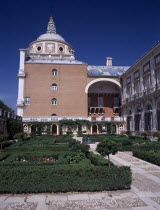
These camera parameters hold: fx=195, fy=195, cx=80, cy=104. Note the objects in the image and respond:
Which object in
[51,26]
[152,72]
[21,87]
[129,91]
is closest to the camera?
[152,72]

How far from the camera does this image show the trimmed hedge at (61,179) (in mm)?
5961

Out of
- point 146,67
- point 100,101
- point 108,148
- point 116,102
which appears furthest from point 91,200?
point 116,102

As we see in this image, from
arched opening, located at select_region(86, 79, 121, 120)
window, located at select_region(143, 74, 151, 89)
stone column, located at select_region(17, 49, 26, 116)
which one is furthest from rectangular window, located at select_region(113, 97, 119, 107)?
stone column, located at select_region(17, 49, 26, 116)

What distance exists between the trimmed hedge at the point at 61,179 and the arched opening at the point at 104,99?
3205cm

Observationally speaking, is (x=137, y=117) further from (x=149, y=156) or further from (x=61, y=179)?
(x=61, y=179)

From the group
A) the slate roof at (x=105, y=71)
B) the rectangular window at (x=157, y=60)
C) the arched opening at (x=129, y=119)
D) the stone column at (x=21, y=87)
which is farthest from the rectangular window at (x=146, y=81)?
the stone column at (x=21, y=87)

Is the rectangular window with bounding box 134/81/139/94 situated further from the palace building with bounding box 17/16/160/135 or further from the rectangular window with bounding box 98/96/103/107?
the rectangular window with bounding box 98/96/103/107

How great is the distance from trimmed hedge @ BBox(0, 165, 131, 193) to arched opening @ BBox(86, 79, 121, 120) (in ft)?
105

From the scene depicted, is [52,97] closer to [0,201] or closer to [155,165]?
[155,165]

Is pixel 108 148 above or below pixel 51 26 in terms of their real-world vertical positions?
below

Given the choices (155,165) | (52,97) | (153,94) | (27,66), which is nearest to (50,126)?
(52,97)

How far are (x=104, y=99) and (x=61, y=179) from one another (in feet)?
110

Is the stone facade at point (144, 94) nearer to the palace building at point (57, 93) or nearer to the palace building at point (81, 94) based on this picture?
the palace building at point (81, 94)

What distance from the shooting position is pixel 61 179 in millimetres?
6113
